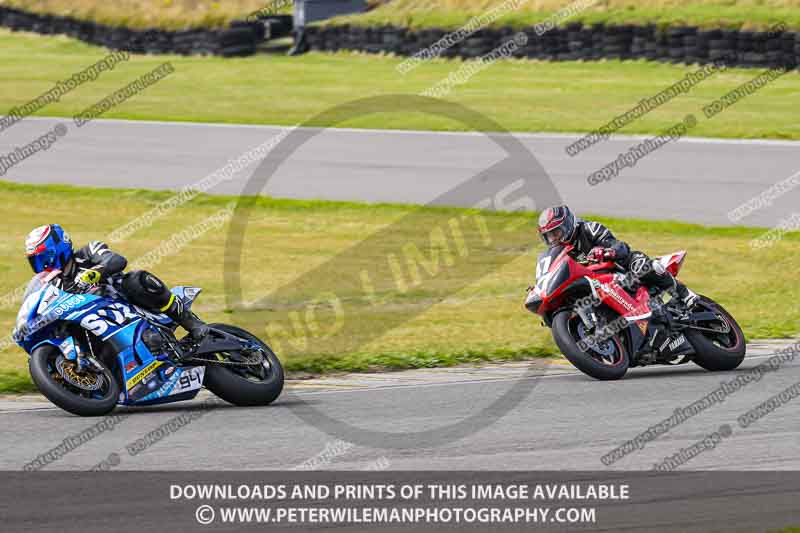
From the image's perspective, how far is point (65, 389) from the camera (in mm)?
9570

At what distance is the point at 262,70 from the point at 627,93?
1425 centimetres

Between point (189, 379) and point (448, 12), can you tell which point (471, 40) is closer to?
point (448, 12)

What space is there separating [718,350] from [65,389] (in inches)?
209

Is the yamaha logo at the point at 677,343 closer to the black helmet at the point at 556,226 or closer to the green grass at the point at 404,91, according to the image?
the black helmet at the point at 556,226

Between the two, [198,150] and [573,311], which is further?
[198,150]

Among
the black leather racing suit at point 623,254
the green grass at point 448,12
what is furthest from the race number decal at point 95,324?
the green grass at point 448,12

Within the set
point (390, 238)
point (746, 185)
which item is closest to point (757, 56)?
point (746, 185)

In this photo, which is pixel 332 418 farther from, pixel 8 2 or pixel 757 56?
pixel 8 2

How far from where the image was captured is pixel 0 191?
25.3 meters

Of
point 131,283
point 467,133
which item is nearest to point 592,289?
point 131,283

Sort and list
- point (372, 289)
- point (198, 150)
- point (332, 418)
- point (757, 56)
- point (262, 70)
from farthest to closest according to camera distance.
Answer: point (262, 70) → point (757, 56) → point (198, 150) → point (372, 289) → point (332, 418)

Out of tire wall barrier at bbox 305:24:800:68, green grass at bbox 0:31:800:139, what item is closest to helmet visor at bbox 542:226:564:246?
green grass at bbox 0:31:800:139

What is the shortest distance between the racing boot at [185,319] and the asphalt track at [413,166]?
37.7 feet

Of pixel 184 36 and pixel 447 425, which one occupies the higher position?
pixel 447 425
